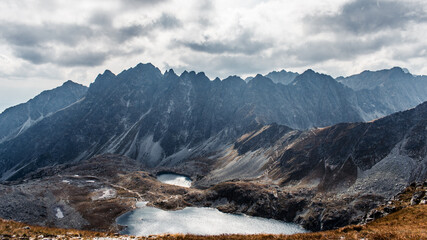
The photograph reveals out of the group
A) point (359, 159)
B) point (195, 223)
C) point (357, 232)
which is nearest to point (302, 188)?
point (359, 159)

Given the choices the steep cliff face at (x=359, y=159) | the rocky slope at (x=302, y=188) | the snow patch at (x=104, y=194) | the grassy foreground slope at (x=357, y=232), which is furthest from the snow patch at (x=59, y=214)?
the steep cliff face at (x=359, y=159)

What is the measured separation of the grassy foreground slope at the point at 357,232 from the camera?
2776 cm

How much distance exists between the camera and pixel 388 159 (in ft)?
420

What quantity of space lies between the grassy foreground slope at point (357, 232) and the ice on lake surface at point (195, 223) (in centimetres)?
6904

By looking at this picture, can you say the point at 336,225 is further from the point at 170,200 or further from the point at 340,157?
the point at 170,200

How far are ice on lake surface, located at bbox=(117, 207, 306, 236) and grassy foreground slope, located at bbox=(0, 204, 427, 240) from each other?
69.0 meters

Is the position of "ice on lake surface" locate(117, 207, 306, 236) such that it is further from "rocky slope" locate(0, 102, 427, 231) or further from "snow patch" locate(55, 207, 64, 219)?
"snow patch" locate(55, 207, 64, 219)

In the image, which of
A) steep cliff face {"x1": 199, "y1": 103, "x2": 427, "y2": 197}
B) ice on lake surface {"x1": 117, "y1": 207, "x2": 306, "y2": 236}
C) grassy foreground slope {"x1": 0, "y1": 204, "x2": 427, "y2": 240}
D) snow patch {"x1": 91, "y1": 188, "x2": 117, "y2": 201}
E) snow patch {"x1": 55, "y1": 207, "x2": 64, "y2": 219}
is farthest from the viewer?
snow patch {"x1": 91, "y1": 188, "x2": 117, "y2": 201}

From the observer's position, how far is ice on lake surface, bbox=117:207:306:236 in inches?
4060

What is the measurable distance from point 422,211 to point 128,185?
158490 millimetres

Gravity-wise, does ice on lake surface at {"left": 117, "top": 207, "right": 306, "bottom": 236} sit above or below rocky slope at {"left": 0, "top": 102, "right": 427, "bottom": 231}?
below

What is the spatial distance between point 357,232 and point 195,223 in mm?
92139

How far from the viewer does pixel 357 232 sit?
97.8ft

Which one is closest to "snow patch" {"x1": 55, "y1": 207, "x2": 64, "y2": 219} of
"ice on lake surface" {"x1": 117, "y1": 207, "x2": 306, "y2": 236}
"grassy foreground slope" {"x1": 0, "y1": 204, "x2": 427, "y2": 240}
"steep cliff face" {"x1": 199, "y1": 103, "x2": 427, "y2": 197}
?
"ice on lake surface" {"x1": 117, "y1": 207, "x2": 306, "y2": 236}
